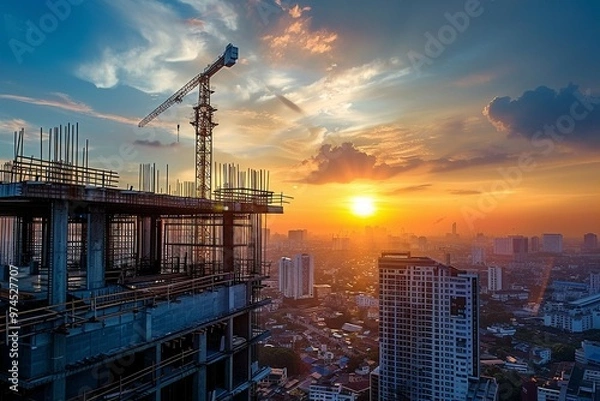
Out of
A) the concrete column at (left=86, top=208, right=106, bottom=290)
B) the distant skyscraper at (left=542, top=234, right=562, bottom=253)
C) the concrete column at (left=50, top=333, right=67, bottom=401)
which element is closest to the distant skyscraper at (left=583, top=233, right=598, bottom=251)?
the distant skyscraper at (left=542, top=234, right=562, bottom=253)

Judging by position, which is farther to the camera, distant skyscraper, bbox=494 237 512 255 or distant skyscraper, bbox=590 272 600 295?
distant skyscraper, bbox=494 237 512 255

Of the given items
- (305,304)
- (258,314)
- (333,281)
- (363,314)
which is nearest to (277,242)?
(333,281)

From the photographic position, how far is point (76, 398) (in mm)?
4461

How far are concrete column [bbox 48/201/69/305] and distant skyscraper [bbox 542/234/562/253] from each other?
90.5 meters

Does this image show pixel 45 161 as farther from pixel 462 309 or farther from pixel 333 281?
pixel 333 281

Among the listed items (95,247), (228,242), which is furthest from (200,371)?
(228,242)

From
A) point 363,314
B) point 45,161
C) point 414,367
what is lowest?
point 363,314

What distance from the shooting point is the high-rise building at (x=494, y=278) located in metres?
55.3

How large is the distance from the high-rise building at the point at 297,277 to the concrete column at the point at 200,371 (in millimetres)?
49436

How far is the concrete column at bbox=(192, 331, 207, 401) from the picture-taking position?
610 centimetres

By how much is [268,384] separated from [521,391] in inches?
643
